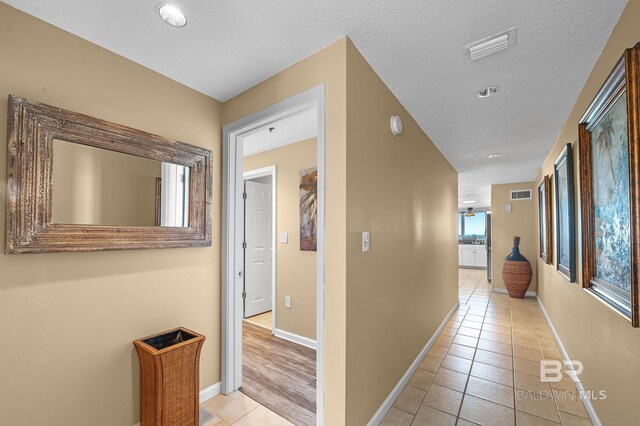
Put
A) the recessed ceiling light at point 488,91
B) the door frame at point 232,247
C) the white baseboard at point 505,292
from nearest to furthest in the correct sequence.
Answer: the recessed ceiling light at point 488,91
the door frame at point 232,247
the white baseboard at point 505,292

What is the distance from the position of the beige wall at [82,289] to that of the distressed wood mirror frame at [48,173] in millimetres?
52

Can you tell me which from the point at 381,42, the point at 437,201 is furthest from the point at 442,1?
the point at 437,201

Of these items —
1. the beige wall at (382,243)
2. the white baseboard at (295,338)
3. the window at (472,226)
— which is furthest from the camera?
the window at (472,226)

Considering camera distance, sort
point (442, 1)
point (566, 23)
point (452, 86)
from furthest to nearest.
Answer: point (452, 86)
point (566, 23)
point (442, 1)

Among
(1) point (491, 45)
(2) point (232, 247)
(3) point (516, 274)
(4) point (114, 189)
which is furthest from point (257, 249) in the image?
(3) point (516, 274)

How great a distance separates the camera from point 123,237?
170cm

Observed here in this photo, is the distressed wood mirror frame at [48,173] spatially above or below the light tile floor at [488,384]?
above

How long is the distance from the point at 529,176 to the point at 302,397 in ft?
18.3

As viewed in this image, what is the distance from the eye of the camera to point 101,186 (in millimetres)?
1676

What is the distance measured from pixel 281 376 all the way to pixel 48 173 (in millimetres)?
2213

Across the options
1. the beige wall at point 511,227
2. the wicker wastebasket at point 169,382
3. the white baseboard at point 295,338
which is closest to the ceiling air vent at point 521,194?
the beige wall at point 511,227

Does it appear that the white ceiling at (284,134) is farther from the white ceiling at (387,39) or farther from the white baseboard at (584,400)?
the white baseboard at (584,400)

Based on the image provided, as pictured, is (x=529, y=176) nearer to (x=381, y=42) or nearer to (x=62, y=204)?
(x=381, y=42)

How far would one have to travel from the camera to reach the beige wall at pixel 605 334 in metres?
1.35
